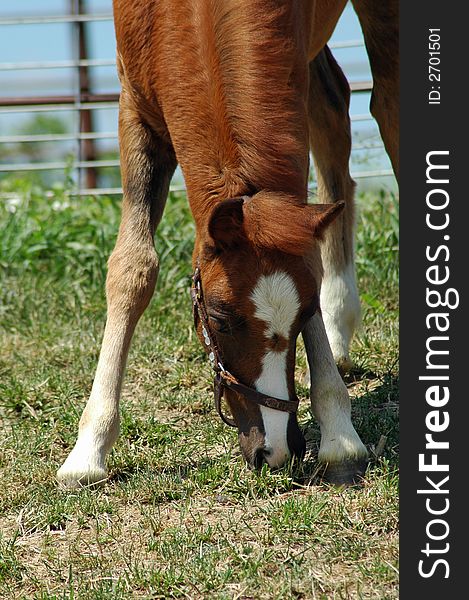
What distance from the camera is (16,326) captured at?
19.1 feet

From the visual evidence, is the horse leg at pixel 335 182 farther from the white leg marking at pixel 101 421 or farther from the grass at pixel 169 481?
the white leg marking at pixel 101 421

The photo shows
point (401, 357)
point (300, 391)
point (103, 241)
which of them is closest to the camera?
point (401, 357)

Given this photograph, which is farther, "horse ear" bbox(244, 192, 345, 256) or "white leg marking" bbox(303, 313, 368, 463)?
"white leg marking" bbox(303, 313, 368, 463)

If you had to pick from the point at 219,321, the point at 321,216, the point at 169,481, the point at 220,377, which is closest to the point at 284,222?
the point at 321,216

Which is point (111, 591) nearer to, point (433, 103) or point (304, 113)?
point (304, 113)

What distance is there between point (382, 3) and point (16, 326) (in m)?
2.66

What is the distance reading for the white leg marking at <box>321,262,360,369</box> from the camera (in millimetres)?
4992

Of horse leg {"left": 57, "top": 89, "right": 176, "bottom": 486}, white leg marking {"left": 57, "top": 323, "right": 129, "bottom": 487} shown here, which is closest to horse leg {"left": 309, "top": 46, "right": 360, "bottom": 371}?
horse leg {"left": 57, "top": 89, "right": 176, "bottom": 486}

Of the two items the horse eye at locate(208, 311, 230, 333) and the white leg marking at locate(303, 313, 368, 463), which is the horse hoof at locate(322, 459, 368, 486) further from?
the horse eye at locate(208, 311, 230, 333)

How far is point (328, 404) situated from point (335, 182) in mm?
1639

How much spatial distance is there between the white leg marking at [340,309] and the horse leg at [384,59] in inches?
24.3

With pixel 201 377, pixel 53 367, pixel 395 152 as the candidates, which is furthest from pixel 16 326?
pixel 395 152

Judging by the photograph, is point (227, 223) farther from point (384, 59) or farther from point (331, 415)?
point (384, 59)

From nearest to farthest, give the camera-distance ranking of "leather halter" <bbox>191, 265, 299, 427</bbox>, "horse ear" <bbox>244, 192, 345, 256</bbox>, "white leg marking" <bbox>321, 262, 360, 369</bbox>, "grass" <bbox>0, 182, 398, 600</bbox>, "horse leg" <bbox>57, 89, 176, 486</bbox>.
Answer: "grass" <bbox>0, 182, 398, 600</bbox> → "horse ear" <bbox>244, 192, 345, 256</bbox> → "leather halter" <bbox>191, 265, 299, 427</bbox> → "horse leg" <bbox>57, 89, 176, 486</bbox> → "white leg marking" <bbox>321, 262, 360, 369</bbox>
